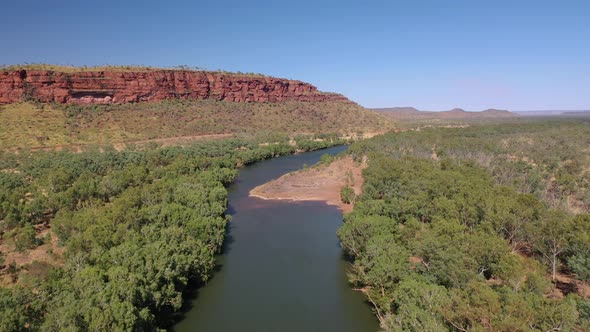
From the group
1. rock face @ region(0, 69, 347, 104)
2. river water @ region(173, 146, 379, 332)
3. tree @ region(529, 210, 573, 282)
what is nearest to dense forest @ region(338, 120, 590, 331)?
tree @ region(529, 210, 573, 282)

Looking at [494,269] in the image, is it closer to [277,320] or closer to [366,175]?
[277,320]

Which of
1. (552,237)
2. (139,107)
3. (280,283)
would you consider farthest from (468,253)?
(139,107)

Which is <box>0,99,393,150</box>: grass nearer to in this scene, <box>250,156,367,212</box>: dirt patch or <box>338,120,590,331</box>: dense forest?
<box>250,156,367,212</box>: dirt patch

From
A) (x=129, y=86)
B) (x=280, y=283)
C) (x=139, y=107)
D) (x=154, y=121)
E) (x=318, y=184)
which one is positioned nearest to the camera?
(x=280, y=283)

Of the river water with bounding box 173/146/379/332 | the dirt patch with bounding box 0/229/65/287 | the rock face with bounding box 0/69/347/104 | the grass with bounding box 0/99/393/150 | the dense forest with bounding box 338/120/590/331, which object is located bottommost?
the river water with bounding box 173/146/379/332

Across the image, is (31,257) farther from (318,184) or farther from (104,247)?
(318,184)
